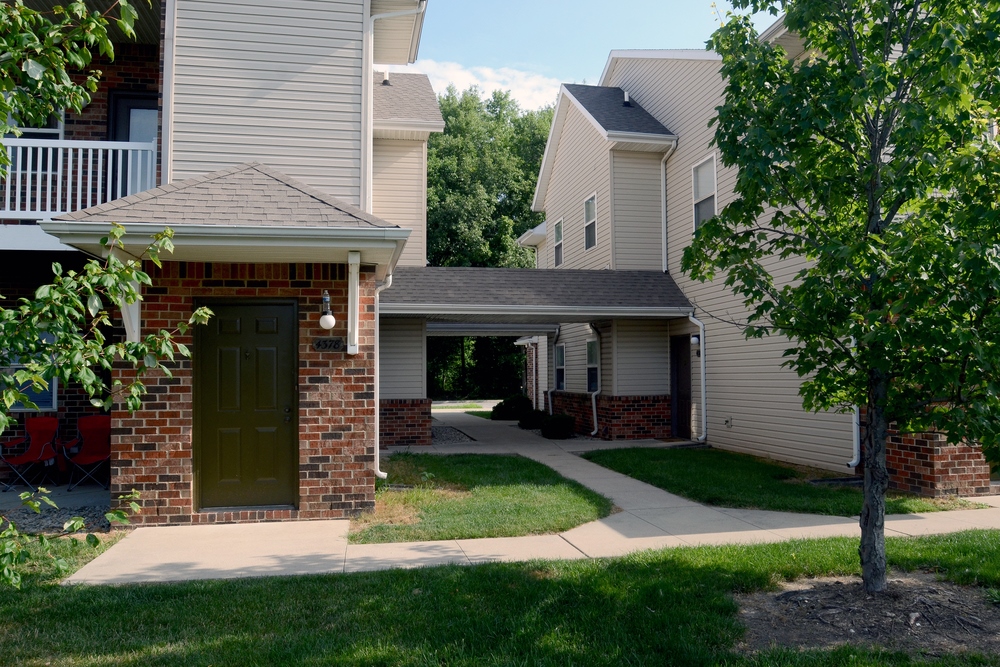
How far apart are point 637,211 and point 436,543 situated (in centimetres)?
1029

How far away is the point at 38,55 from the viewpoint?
3135 millimetres

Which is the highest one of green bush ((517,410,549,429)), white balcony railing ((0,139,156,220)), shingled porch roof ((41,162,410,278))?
white balcony railing ((0,139,156,220))

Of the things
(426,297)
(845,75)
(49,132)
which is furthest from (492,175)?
(845,75)

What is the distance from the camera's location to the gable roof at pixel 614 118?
14.6m

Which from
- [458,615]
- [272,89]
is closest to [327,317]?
[272,89]

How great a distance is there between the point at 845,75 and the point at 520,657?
4266mm

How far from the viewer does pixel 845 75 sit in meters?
4.93

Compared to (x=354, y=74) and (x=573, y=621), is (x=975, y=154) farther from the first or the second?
(x=354, y=74)

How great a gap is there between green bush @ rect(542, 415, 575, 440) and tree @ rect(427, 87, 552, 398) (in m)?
19.1

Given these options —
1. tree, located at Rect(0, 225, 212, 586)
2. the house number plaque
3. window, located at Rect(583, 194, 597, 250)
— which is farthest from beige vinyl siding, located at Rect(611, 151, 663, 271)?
tree, located at Rect(0, 225, 212, 586)

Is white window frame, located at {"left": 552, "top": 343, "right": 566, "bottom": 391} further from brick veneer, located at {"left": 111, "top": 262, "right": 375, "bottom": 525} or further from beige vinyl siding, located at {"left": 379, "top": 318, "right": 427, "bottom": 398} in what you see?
brick veneer, located at {"left": 111, "top": 262, "right": 375, "bottom": 525}

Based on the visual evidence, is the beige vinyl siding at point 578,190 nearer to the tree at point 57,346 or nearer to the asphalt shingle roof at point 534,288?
the asphalt shingle roof at point 534,288

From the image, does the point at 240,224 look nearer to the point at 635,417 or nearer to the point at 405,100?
the point at 405,100

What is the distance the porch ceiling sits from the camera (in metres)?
13.4
